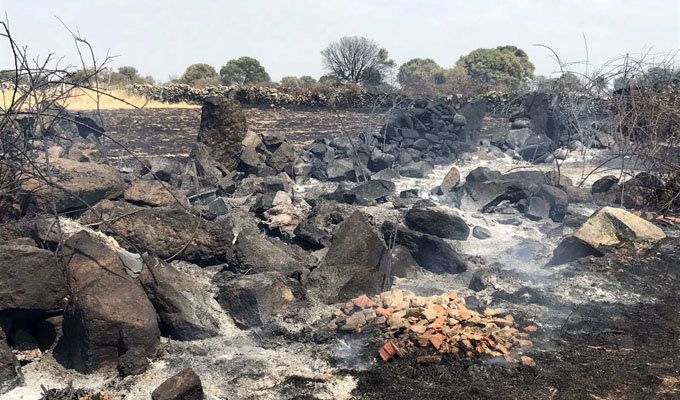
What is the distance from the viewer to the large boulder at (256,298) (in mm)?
4867

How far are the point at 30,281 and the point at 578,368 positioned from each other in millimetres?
4188

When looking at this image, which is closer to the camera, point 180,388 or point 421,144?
point 180,388

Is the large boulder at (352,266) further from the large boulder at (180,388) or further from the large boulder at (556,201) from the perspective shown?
the large boulder at (556,201)

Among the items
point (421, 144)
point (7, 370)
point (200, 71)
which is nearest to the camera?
point (7, 370)

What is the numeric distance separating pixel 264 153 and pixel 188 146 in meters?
4.40

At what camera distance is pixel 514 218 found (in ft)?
27.6

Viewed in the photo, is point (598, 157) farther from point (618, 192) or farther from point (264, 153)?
point (264, 153)

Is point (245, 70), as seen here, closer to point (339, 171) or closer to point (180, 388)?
point (339, 171)

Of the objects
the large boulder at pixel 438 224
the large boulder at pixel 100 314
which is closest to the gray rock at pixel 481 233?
the large boulder at pixel 438 224

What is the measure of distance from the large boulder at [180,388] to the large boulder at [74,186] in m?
2.43

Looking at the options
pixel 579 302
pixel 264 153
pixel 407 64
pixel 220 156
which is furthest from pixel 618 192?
pixel 407 64

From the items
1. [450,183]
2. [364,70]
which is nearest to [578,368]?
[450,183]

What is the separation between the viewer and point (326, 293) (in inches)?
211

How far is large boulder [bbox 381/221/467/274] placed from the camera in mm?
6316
